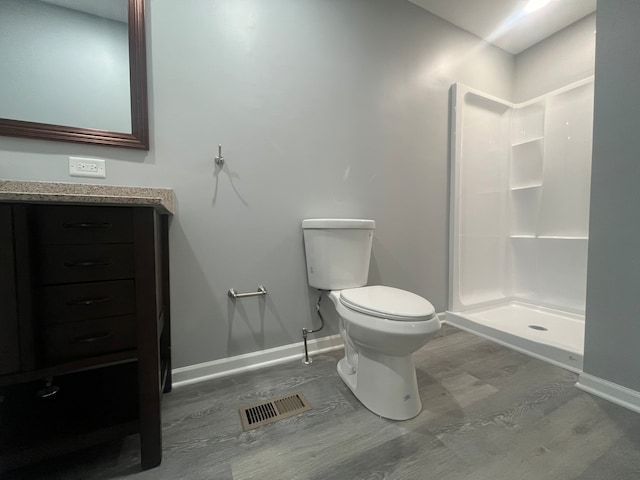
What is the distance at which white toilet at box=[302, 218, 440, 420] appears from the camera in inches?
35.3

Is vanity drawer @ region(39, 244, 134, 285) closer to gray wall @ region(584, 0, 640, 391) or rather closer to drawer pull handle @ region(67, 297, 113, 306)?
drawer pull handle @ region(67, 297, 113, 306)

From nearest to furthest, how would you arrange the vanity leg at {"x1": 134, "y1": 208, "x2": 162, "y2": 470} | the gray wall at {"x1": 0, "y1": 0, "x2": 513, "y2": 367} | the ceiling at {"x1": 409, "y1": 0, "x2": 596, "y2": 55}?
the vanity leg at {"x1": 134, "y1": 208, "x2": 162, "y2": 470}, the gray wall at {"x1": 0, "y1": 0, "x2": 513, "y2": 367}, the ceiling at {"x1": 409, "y1": 0, "x2": 596, "y2": 55}

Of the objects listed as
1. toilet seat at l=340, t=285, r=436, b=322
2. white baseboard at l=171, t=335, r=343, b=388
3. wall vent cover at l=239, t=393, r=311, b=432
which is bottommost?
wall vent cover at l=239, t=393, r=311, b=432

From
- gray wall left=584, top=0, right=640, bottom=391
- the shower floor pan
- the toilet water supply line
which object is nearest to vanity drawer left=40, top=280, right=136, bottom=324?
the toilet water supply line

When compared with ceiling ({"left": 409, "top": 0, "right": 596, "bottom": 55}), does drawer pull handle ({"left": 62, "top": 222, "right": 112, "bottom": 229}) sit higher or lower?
lower

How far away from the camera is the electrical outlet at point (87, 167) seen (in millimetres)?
1004

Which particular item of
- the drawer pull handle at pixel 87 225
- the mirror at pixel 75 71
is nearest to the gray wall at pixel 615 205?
the drawer pull handle at pixel 87 225

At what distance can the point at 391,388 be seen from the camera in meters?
0.96

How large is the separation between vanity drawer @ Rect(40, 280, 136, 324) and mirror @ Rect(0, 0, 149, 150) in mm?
680

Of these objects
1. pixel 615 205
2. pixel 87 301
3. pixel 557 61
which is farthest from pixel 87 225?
pixel 557 61

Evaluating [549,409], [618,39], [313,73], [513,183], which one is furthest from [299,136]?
[513,183]

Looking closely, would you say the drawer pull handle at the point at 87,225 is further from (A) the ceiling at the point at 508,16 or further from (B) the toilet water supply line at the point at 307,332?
(A) the ceiling at the point at 508,16

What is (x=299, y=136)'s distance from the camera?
1393 millimetres

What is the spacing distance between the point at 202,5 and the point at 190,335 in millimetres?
1527
